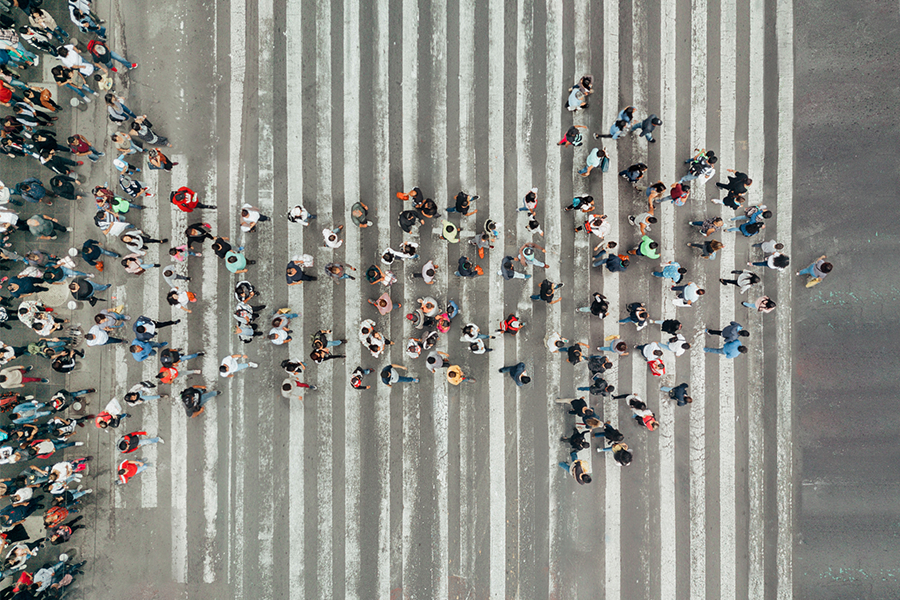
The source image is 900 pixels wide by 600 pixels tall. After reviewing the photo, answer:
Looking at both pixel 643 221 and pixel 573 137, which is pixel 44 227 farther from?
pixel 643 221

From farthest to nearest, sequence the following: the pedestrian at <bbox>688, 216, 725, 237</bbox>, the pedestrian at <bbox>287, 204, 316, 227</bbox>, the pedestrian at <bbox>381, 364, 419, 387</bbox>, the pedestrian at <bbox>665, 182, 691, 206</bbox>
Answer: the pedestrian at <bbox>688, 216, 725, 237</bbox> < the pedestrian at <bbox>381, 364, 419, 387</bbox> < the pedestrian at <bbox>665, 182, 691, 206</bbox> < the pedestrian at <bbox>287, 204, 316, 227</bbox>

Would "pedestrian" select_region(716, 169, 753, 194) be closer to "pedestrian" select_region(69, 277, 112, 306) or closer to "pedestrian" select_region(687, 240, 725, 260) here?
"pedestrian" select_region(687, 240, 725, 260)

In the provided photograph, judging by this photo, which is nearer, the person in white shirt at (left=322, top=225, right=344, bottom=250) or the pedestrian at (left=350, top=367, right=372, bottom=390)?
the person in white shirt at (left=322, top=225, right=344, bottom=250)

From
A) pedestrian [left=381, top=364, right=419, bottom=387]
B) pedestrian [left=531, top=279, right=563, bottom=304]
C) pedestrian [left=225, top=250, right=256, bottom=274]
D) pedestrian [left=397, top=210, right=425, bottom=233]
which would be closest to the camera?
pedestrian [left=397, top=210, right=425, bottom=233]

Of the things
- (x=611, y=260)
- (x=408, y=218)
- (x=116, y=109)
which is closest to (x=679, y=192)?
(x=611, y=260)

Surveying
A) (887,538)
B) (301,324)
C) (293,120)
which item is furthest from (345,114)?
(887,538)

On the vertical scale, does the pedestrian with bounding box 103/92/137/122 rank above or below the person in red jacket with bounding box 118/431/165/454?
above

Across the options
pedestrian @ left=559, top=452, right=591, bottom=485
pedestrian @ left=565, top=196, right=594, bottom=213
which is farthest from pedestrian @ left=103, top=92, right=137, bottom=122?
pedestrian @ left=559, top=452, right=591, bottom=485
